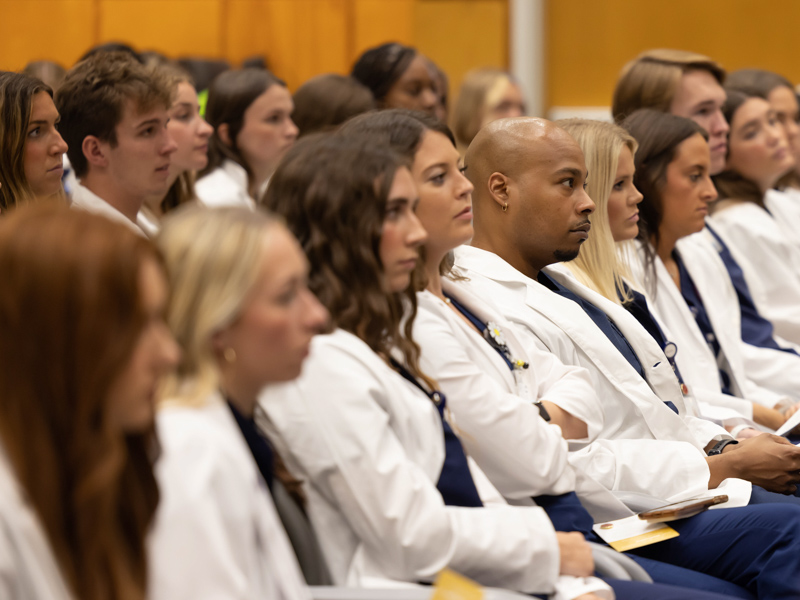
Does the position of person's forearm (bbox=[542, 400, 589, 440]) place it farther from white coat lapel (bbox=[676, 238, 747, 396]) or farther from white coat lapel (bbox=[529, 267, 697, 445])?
white coat lapel (bbox=[676, 238, 747, 396])

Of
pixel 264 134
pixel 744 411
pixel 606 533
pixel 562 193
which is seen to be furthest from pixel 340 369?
pixel 264 134

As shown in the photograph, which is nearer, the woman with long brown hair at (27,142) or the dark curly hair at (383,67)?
the woman with long brown hair at (27,142)

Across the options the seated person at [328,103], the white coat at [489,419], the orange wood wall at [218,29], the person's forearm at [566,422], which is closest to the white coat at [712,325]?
the person's forearm at [566,422]

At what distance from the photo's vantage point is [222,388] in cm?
134

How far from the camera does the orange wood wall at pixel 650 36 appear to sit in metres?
7.53

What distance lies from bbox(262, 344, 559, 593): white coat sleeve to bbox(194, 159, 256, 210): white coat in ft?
7.82

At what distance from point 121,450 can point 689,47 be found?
7385mm

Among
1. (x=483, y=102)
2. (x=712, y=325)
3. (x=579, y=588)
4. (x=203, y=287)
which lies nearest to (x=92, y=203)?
(x=203, y=287)

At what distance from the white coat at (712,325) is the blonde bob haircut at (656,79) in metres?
0.75

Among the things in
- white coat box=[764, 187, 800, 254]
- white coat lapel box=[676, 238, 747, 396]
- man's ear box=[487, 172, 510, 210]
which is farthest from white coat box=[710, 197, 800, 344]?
man's ear box=[487, 172, 510, 210]

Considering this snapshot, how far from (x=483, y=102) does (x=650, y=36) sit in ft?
9.26

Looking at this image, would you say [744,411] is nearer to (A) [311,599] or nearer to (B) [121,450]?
(A) [311,599]

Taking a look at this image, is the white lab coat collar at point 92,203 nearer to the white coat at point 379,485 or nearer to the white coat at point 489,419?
the white coat at point 489,419

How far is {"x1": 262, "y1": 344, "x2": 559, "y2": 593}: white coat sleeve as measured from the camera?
4.95 ft
